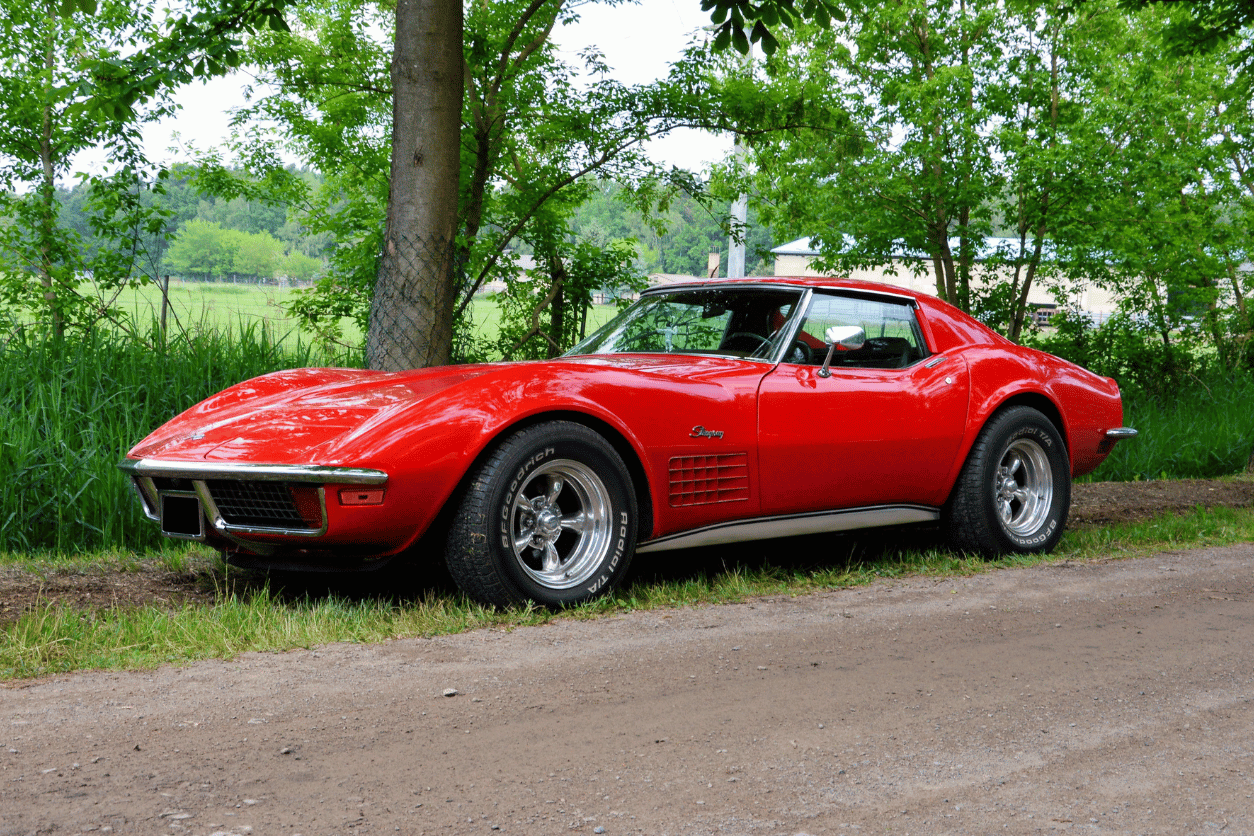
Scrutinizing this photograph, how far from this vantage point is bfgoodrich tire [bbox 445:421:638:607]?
3.91 m

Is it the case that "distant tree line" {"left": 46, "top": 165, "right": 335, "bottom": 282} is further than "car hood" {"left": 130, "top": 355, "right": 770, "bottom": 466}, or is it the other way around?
"distant tree line" {"left": 46, "top": 165, "right": 335, "bottom": 282}

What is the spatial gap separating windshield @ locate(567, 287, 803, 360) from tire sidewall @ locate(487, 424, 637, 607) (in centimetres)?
108

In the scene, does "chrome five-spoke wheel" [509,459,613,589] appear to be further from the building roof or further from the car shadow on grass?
the building roof

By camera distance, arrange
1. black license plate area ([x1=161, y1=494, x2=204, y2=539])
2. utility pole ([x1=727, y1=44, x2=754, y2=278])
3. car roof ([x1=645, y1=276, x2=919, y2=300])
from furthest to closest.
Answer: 1. utility pole ([x1=727, y1=44, x2=754, y2=278])
2. car roof ([x1=645, y1=276, x2=919, y2=300])
3. black license plate area ([x1=161, y1=494, x2=204, y2=539])

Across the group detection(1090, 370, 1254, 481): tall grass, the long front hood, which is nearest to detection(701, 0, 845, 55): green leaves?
the long front hood

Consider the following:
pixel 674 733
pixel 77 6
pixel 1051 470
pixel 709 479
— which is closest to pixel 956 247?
pixel 1051 470

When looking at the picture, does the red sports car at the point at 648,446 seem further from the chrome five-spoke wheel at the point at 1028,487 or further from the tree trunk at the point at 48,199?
the tree trunk at the point at 48,199

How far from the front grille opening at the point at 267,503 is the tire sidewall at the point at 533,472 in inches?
24.3

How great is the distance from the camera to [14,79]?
418 inches

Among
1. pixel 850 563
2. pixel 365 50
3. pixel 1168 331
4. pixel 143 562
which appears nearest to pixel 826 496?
pixel 850 563

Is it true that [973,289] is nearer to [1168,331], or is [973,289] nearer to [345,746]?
[1168,331]

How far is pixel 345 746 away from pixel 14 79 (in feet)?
33.8

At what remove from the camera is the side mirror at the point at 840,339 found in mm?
4758

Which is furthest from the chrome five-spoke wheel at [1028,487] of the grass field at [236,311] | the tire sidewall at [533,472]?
the grass field at [236,311]
